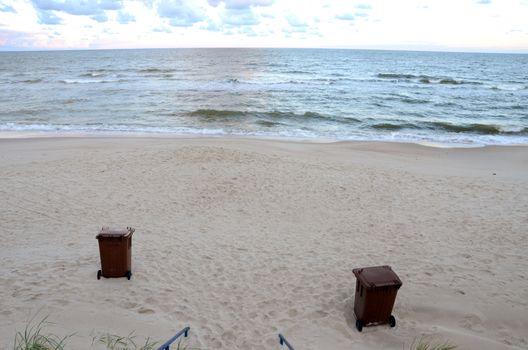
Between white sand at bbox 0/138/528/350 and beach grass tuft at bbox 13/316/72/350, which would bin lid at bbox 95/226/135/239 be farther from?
beach grass tuft at bbox 13/316/72/350

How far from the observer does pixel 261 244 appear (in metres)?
7.09

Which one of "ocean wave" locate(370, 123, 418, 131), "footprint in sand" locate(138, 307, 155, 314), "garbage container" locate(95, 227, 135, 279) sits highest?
"ocean wave" locate(370, 123, 418, 131)

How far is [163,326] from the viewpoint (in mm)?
4797

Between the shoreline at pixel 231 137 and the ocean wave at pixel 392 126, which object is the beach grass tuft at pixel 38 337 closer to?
the shoreline at pixel 231 137

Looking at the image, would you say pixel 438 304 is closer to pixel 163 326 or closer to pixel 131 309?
pixel 163 326

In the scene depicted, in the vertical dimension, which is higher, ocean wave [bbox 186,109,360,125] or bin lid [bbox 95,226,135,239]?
ocean wave [bbox 186,109,360,125]

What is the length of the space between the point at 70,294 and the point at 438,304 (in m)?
5.20

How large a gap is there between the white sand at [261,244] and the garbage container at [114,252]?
0.57 ft

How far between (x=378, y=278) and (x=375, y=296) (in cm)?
23

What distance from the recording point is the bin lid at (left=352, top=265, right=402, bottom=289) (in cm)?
467

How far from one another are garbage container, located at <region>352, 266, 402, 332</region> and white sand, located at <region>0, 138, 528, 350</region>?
16 centimetres

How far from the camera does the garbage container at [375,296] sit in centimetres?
467

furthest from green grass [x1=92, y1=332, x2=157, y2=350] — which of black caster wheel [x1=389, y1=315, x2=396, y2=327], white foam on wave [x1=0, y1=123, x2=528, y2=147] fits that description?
white foam on wave [x1=0, y1=123, x2=528, y2=147]

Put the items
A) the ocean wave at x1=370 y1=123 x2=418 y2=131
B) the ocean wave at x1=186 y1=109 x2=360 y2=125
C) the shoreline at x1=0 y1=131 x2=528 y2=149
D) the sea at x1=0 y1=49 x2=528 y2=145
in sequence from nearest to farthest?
1. the shoreline at x1=0 y1=131 x2=528 y2=149
2. the sea at x1=0 y1=49 x2=528 y2=145
3. the ocean wave at x1=370 y1=123 x2=418 y2=131
4. the ocean wave at x1=186 y1=109 x2=360 y2=125
